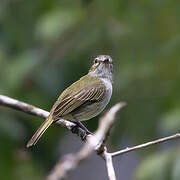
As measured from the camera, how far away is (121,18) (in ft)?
18.3

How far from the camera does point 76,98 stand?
4805 mm

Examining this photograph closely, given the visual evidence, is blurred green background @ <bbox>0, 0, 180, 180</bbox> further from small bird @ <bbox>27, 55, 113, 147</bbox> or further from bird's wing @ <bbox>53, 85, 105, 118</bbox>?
bird's wing @ <bbox>53, 85, 105, 118</bbox>

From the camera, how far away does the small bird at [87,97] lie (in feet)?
14.7

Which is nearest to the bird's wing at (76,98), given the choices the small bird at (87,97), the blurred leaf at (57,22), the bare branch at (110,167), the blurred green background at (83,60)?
the small bird at (87,97)

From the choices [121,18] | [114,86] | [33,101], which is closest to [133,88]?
[114,86]

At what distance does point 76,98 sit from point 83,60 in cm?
140

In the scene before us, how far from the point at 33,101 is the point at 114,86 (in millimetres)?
1025

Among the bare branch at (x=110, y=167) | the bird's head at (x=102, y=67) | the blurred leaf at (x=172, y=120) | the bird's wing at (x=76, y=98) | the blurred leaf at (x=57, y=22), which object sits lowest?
the bare branch at (x=110, y=167)

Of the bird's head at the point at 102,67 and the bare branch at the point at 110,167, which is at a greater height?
the bird's head at the point at 102,67

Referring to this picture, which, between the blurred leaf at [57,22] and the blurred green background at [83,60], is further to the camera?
the blurred leaf at [57,22]

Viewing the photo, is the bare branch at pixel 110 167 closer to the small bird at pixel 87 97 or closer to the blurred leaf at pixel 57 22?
the small bird at pixel 87 97

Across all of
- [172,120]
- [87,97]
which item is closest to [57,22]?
[87,97]

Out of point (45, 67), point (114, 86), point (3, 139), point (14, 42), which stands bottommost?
point (3, 139)

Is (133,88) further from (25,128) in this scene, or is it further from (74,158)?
(74,158)
